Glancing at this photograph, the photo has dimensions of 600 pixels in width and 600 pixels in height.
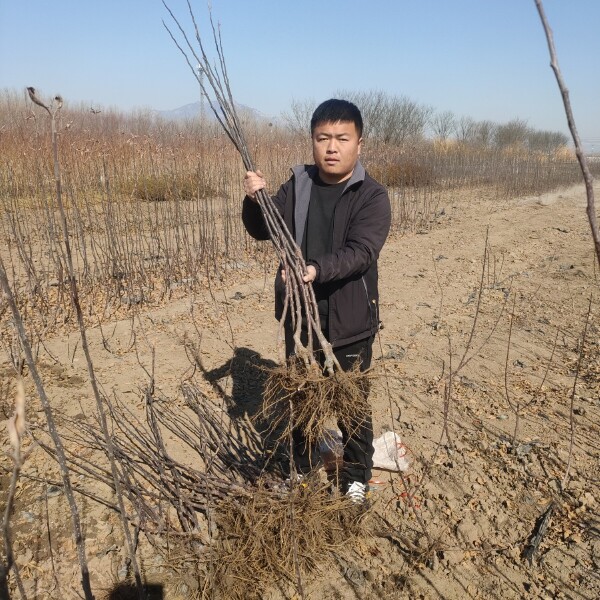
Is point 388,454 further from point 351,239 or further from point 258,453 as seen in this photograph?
point 351,239

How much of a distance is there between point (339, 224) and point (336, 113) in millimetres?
368

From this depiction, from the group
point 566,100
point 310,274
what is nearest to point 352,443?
point 310,274

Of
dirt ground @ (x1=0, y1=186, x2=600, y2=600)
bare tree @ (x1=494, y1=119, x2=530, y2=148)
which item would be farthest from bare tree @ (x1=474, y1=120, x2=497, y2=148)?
dirt ground @ (x1=0, y1=186, x2=600, y2=600)

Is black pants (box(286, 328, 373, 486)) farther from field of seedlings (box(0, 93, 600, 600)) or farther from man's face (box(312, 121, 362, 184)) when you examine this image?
man's face (box(312, 121, 362, 184))

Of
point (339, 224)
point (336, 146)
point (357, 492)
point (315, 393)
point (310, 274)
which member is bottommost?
point (357, 492)

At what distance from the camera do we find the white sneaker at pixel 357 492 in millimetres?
1857

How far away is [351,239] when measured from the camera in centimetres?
164

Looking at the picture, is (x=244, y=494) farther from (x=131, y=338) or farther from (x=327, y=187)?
(x=131, y=338)

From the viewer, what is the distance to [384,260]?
20.8ft

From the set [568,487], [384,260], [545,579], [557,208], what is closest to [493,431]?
[568,487]

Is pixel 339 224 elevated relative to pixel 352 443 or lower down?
elevated

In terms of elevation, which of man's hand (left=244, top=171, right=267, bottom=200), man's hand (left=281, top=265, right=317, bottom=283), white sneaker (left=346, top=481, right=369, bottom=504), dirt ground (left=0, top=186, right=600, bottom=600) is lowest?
dirt ground (left=0, top=186, right=600, bottom=600)

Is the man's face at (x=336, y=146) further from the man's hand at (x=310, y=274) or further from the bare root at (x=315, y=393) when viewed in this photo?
the bare root at (x=315, y=393)

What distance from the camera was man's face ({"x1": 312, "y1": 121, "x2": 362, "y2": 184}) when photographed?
164 centimetres
